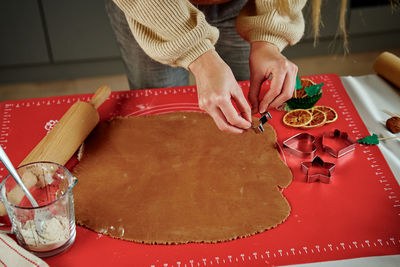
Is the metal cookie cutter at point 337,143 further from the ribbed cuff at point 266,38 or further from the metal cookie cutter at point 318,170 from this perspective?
the ribbed cuff at point 266,38

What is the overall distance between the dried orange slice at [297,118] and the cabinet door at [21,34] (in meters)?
1.61

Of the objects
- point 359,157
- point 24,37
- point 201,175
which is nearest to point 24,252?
point 201,175

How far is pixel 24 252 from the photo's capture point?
31.9 inches

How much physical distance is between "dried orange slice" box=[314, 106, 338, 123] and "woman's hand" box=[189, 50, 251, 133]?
27cm

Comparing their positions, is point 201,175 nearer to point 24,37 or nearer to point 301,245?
point 301,245

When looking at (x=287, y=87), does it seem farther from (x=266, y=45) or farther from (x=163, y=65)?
(x=163, y=65)

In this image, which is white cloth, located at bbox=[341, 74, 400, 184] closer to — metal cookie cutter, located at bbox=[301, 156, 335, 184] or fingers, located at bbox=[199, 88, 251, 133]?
metal cookie cutter, located at bbox=[301, 156, 335, 184]

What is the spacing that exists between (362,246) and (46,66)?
2099mm

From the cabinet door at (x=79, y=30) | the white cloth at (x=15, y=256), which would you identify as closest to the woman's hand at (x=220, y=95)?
the white cloth at (x=15, y=256)

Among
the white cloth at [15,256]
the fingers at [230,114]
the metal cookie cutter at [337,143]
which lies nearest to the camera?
the white cloth at [15,256]

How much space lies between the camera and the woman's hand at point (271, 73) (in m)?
1.03

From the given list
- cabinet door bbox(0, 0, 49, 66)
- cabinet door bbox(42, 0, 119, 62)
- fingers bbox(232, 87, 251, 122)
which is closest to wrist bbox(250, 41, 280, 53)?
fingers bbox(232, 87, 251, 122)

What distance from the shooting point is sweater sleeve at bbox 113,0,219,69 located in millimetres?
980

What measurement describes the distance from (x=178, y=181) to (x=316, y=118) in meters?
0.41
